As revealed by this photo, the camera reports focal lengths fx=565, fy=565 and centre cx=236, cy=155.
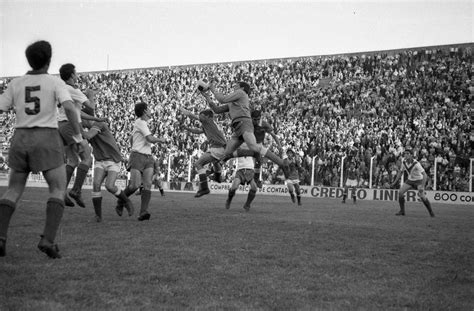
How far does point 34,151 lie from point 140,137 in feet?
14.6

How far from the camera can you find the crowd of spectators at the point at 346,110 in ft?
89.1

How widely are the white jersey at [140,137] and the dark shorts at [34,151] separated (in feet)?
13.3

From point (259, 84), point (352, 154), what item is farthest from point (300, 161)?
point (259, 84)

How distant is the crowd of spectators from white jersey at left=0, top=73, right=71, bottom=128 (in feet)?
70.7

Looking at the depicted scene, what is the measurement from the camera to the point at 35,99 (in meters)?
5.43

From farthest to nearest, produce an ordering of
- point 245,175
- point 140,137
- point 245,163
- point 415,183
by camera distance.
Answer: point 415,183 → point 245,163 → point 245,175 → point 140,137

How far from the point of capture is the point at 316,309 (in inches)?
151

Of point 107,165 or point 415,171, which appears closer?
point 107,165

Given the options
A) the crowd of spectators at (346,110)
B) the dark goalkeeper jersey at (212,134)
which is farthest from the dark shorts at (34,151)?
the crowd of spectators at (346,110)

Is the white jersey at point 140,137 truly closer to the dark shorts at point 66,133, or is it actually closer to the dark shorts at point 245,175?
the dark shorts at point 66,133

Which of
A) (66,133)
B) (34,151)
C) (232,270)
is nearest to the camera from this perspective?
(232,270)

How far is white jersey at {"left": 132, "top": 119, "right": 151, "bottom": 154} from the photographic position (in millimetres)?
9562

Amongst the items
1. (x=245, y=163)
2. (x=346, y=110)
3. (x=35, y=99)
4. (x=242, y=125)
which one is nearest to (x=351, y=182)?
(x=346, y=110)

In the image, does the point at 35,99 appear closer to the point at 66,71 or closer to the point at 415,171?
the point at 66,71
